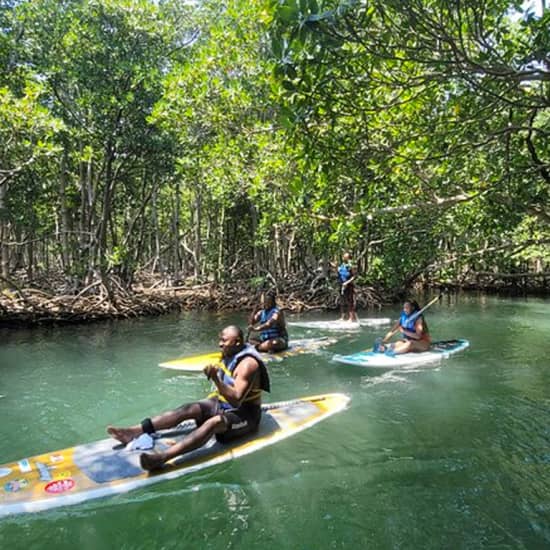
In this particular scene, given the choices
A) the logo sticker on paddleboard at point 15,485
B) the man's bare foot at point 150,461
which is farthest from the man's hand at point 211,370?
the logo sticker on paddleboard at point 15,485

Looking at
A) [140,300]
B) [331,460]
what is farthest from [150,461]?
[140,300]

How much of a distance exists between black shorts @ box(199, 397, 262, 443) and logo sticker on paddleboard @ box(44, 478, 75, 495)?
1355 millimetres

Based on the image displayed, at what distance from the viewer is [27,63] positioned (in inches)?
520

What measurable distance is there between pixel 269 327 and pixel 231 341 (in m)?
4.33

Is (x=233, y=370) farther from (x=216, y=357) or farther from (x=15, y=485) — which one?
(x=216, y=357)

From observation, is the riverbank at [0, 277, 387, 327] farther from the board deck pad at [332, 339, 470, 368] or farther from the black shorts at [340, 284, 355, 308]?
the black shorts at [340, 284, 355, 308]

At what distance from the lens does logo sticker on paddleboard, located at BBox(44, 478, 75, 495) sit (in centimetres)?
380

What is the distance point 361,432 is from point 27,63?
13240 mm

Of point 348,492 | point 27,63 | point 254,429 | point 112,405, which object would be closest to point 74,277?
point 27,63

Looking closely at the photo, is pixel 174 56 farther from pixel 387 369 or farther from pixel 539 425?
pixel 539 425

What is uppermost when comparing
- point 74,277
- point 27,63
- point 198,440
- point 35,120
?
point 27,63

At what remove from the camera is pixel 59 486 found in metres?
3.88

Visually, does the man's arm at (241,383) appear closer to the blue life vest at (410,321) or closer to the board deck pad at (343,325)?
the blue life vest at (410,321)

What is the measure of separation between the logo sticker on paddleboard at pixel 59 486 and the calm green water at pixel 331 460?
17 centimetres
